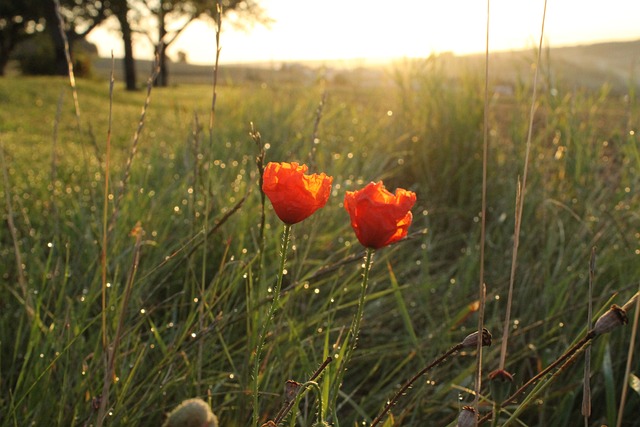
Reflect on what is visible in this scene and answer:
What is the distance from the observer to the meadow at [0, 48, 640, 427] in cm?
102

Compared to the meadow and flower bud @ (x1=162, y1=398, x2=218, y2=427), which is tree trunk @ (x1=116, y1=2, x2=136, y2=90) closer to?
the meadow

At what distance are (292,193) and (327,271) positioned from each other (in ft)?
1.11

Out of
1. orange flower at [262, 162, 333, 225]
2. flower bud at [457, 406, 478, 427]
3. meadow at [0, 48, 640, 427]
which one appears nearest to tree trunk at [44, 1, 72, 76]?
meadow at [0, 48, 640, 427]

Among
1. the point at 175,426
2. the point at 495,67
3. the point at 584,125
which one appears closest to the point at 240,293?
the point at 175,426

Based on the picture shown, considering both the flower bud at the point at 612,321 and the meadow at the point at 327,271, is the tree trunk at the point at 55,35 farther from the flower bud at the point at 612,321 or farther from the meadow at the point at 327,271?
the flower bud at the point at 612,321

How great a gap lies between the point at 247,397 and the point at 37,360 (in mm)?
346

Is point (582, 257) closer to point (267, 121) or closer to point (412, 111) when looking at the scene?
point (412, 111)

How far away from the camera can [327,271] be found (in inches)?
37.7

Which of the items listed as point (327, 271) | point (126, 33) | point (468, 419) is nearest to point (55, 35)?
point (126, 33)

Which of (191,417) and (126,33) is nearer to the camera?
(191,417)

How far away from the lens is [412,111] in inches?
123

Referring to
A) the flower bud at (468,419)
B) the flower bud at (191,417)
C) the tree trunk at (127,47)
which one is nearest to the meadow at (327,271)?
the flower bud at (468,419)

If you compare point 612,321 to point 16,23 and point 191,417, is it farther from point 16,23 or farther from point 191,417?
point 16,23

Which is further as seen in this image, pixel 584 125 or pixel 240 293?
pixel 584 125
